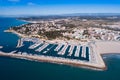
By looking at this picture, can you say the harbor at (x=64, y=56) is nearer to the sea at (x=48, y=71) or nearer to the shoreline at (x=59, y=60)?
the shoreline at (x=59, y=60)

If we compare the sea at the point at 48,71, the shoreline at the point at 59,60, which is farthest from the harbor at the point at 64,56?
the sea at the point at 48,71

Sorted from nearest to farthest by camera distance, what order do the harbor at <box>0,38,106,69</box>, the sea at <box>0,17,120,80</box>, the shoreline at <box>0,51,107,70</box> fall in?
1. the sea at <box>0,17,120,80</box>
2. the shoreline at <box>0,51,107,70</box>
3. the harbor at <box>0,38,106,69</box>

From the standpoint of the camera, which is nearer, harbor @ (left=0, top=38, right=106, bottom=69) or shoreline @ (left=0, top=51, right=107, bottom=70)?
shoreline @ (left=0, top=51, right=107, bottom=70)

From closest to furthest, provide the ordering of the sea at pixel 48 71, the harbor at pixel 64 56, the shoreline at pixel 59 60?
the sea at pixel 48 71 < the shoreline at pixel 59 60 < the harbor at pixel 64 56

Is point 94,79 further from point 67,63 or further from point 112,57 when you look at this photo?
point 112,57

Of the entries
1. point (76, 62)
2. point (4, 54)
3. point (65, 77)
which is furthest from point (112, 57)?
point (4, 54)

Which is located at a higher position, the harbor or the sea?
the harbor

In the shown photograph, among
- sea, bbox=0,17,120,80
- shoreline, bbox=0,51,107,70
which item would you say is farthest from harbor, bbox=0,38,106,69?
sea, bbox=0,17,120,80

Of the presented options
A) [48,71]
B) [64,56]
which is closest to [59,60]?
[64,56]

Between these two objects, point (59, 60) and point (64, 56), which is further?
point (64, 56)

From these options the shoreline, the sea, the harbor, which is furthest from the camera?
the harbor

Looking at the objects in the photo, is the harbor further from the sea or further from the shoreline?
the sea

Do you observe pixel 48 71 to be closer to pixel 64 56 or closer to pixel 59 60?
pixel 59 60
